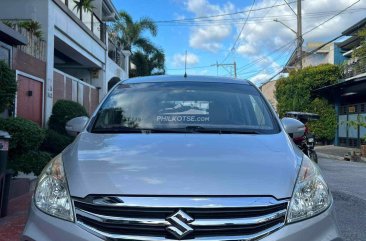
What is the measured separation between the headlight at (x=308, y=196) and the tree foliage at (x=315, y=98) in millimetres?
28397

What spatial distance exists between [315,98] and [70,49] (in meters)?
19.0

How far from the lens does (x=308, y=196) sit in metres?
2.94

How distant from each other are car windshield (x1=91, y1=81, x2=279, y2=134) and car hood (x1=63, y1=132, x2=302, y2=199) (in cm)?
31

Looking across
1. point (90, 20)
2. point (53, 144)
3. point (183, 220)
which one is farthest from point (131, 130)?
point (90, 20)

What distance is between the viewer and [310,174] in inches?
123

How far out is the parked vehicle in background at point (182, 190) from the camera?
2666 millimetres

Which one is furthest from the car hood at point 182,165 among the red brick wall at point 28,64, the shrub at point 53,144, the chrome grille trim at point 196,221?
the shrub at point 53,144

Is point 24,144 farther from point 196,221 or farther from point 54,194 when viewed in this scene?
point 196,221

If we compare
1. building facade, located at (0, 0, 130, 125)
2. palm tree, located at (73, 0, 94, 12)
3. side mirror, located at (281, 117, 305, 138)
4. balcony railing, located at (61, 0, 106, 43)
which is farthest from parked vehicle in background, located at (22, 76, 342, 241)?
palm tree, located at (73, 0, 94, 12)

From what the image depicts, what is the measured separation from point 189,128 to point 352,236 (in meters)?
3.08

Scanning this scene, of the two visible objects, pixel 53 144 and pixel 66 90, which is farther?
pixel 66 90

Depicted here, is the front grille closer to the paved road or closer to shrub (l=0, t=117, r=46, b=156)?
the paved road

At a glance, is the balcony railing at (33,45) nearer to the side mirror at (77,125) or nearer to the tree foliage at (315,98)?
the side mirror at (77,125)

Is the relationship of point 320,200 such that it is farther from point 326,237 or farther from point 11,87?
point 11,87
